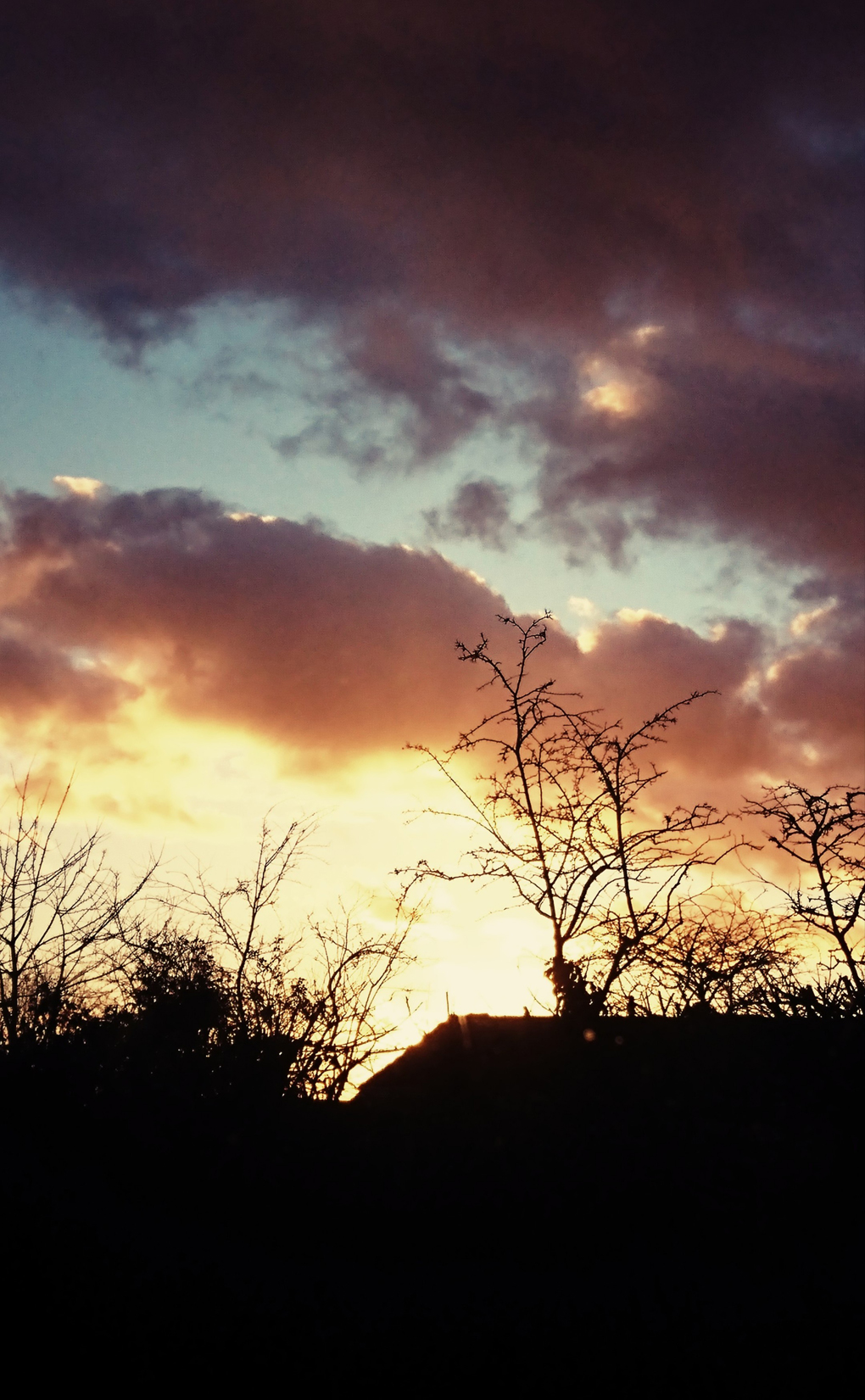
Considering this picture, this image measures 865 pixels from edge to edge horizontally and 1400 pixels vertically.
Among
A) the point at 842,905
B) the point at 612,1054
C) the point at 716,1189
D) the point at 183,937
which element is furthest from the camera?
the point at 183,937

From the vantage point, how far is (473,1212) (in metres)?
6.62

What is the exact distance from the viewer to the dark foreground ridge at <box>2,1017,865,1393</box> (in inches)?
222

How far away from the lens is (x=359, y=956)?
47.2ft

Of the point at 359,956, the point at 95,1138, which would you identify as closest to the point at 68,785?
the point at 359,956

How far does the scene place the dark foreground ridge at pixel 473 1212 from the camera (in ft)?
18.5

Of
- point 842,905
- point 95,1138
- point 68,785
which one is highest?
point 68,785

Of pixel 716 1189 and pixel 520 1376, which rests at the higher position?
pixel 716 1189

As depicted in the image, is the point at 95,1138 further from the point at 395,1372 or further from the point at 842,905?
the point at 842,905

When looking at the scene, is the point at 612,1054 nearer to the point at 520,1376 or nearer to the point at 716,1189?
the point at 716,1189

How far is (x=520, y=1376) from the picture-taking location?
546 cm

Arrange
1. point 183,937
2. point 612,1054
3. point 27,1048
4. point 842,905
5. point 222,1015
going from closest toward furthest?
1. point 612,1054
2. point 27,1048
3. point 842,905
4. point 222,1015
5. point 183,937

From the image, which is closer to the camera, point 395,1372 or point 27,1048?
point 395,1372

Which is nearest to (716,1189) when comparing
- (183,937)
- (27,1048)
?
(27,1048)

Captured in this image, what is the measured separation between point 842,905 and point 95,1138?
7.72 m
